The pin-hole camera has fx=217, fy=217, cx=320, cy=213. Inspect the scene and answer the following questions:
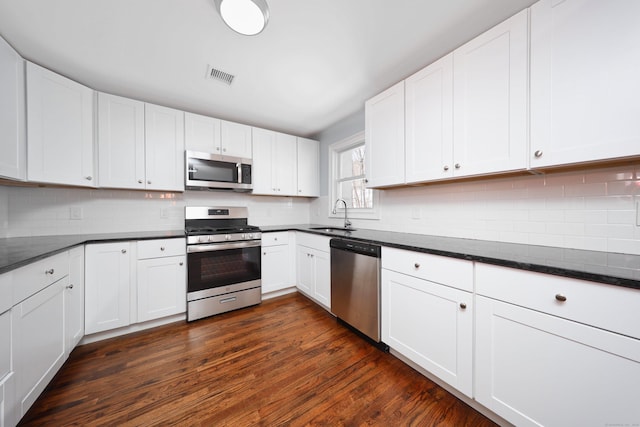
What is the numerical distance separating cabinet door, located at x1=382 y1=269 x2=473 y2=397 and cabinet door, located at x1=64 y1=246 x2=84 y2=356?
240cm

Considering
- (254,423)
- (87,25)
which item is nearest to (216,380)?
(254,423)

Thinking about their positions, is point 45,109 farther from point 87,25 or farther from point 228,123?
point 228,123

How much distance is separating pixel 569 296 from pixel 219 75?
9.27 ft

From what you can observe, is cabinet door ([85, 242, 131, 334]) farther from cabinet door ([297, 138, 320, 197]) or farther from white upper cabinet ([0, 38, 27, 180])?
cabinet door ([297, 138, 320, 197])

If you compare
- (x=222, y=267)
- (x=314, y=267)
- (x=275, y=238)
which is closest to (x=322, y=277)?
(x=314, y=267)

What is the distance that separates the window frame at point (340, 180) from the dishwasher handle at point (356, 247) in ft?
2.33

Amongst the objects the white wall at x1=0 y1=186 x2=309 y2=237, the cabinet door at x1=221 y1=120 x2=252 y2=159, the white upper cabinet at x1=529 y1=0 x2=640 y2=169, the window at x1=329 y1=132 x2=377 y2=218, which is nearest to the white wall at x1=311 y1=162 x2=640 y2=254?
the white upper cabinet at x1=529 y1=0 x2=640 y2=169

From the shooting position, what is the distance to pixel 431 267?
143cm

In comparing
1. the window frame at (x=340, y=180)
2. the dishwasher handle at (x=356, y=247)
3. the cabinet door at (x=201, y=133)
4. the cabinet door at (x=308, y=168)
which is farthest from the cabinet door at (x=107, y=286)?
the window frame at (x=340, y=180)

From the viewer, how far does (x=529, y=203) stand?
4.86 feet

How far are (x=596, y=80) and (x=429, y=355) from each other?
1756mm

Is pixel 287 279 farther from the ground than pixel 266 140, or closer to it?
closer to it

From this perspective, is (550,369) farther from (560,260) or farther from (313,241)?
(313,241)

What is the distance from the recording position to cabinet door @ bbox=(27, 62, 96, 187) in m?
1.76
